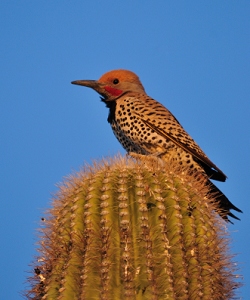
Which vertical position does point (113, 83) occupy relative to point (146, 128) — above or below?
above

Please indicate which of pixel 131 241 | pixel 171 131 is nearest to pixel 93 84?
pixel 171 131

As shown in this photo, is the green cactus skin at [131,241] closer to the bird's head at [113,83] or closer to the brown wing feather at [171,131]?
the brown wing feather at [171,131]

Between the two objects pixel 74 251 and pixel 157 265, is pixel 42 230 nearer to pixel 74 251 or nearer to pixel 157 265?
pixel 74 251

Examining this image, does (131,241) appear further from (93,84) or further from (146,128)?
(93,84)

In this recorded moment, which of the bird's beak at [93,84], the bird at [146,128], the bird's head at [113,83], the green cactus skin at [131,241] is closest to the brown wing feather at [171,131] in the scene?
the bird at [146,128]

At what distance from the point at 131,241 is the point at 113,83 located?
293 centimetres

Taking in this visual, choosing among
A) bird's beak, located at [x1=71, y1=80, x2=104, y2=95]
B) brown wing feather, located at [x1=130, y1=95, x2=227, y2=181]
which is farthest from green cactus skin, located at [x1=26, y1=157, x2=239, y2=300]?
bird's beak, located at [x1=71, y1=80, x2=104, y2=95]

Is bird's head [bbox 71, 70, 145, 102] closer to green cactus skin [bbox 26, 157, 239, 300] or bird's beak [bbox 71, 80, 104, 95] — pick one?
bird's beak [bbox 71, 80, 104, 95]

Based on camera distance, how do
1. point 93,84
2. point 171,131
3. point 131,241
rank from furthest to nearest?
point 93,84, point 171,131, point 131,241

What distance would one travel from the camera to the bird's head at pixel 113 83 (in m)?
5.81

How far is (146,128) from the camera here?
545 centimetres

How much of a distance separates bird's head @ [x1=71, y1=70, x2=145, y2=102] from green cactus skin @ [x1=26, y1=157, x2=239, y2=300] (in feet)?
7.40

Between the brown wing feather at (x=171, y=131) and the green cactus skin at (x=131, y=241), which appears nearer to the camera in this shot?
the green cactus skin at (x=131, y=241)

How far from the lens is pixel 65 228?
10.9 ft
